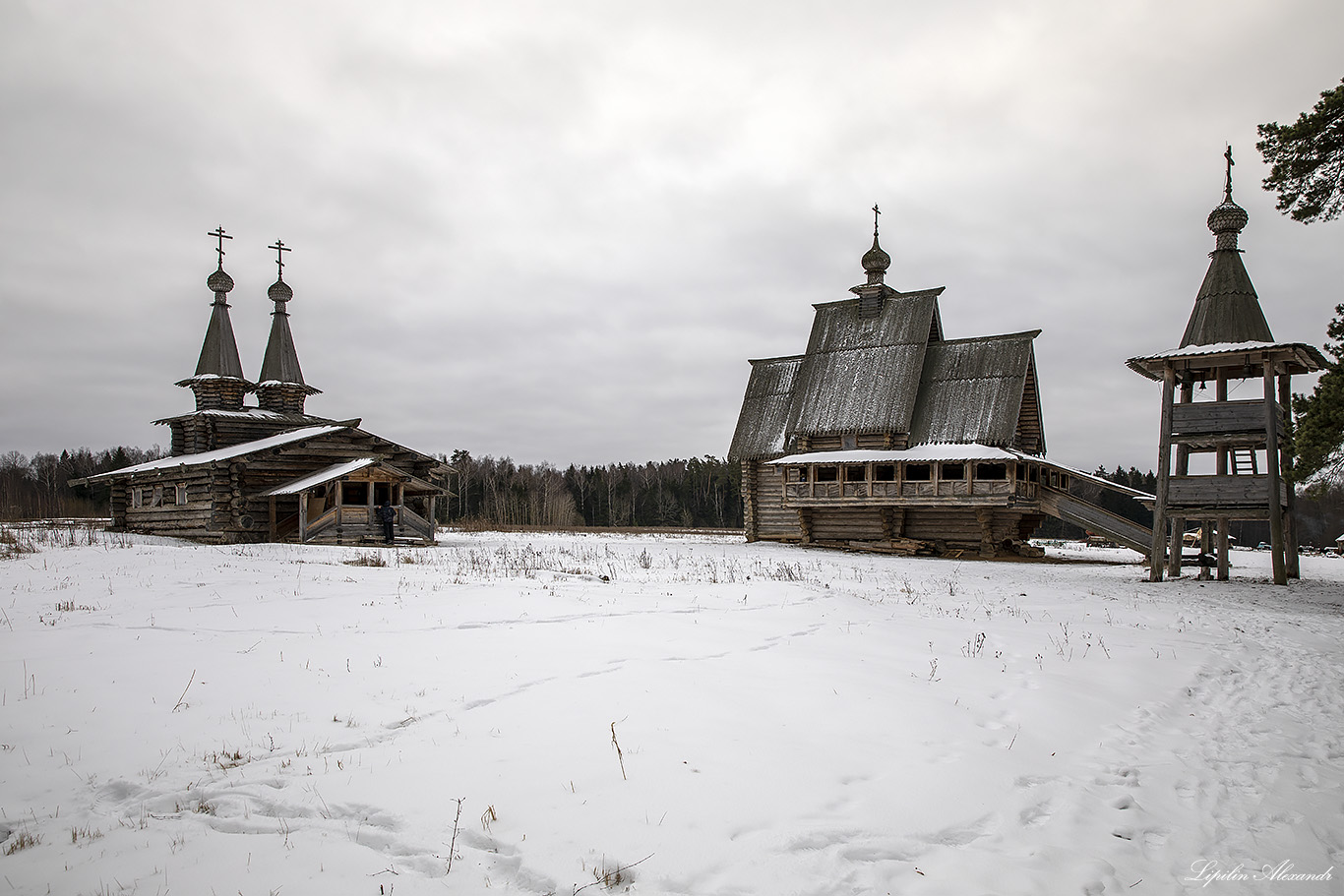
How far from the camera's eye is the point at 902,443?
2794cm

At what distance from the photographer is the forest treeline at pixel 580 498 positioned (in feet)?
217

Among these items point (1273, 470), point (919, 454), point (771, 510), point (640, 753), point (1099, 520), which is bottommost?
point (640, 753)

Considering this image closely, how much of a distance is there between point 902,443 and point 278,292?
2946 centimetres

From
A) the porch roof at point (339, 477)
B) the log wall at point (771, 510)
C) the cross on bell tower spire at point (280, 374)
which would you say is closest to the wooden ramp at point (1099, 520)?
the log wall at point (771, 510)

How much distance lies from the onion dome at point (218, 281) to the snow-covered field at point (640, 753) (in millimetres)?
29299

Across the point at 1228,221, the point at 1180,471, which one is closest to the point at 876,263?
the point at 1228,221

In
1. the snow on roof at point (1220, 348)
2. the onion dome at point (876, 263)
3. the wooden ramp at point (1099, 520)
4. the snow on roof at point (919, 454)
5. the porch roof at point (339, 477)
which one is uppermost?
the onion dome at point (876, 263)

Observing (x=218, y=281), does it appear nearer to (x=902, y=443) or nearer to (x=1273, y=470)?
(x=902, y=443)

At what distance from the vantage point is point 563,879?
142 inches

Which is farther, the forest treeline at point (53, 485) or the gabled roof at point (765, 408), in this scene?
the forest treeline at point (53, 485)

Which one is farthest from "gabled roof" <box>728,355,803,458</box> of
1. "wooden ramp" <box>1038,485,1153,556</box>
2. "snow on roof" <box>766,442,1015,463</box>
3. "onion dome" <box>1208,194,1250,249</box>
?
"onion dome" <box>1208,194,1250,249</box>

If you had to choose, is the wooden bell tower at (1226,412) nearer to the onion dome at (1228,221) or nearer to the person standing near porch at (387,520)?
the onion dome at (1228,221)

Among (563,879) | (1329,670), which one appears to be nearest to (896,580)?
(1329,670)

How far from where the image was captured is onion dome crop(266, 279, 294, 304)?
36.2 metres
